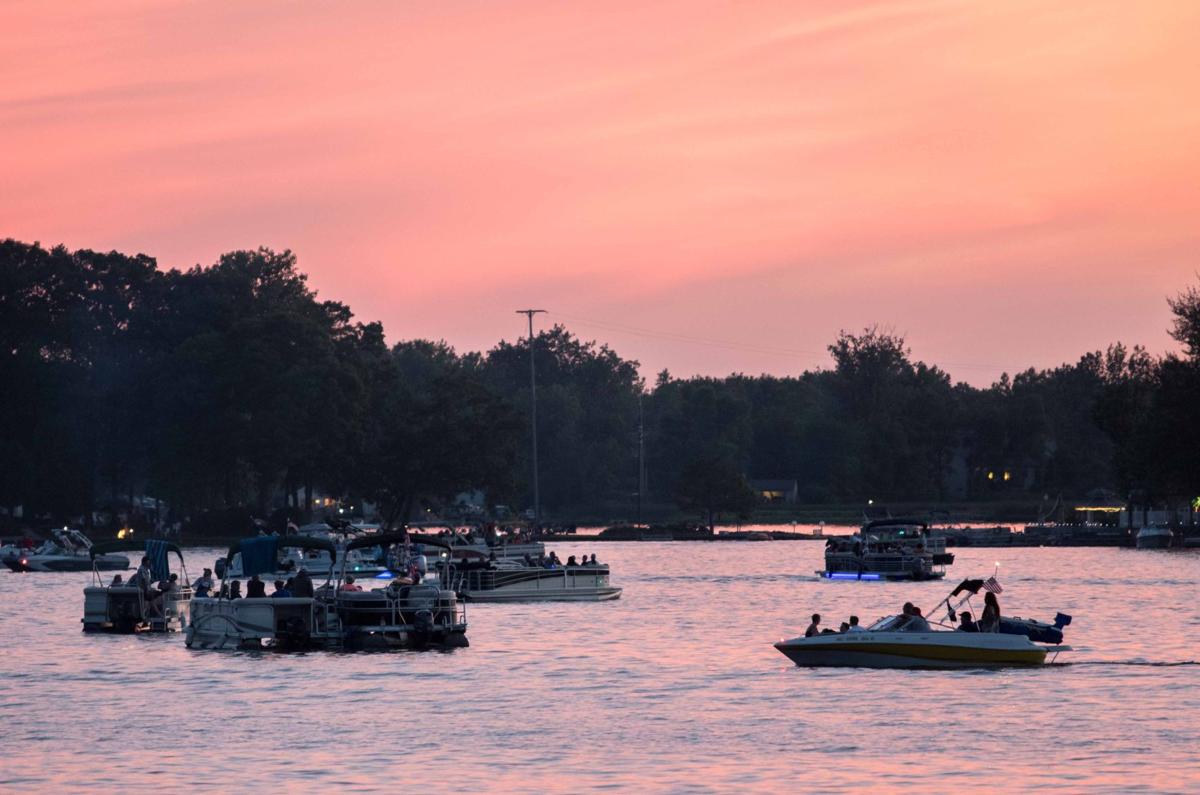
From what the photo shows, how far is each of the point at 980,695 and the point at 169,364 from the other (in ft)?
466

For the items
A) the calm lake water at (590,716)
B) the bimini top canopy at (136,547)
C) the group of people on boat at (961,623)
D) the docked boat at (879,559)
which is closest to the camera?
the calm lake water at (590,716)

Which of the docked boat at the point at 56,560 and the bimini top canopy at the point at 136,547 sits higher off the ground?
the bimini top canopy at the point at 136,547

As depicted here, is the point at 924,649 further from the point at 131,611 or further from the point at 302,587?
the point at 131,611

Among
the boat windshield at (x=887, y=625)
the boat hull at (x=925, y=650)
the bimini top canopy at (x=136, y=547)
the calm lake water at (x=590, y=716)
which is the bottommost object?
the calm lake water at (x=590, y=716)

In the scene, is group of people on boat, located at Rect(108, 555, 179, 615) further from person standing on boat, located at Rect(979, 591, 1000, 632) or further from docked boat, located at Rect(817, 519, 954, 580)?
docked boat, located at Rect(817, 519, 954, 580)

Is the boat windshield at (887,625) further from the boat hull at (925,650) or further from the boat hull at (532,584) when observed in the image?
the boat hull at (532,584)

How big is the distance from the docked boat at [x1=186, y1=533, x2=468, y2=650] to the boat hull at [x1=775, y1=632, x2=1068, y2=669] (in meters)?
13.9

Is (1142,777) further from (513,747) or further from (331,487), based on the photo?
(331,487)

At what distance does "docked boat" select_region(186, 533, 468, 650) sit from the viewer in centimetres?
6444

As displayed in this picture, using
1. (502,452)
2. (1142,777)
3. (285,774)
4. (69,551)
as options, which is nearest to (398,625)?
(285,774)

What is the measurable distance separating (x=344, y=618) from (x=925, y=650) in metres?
20.4

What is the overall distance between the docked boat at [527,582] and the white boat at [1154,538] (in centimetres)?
9650

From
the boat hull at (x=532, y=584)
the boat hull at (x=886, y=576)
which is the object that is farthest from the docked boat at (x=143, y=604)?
the boat hull at (x=886, y=576)

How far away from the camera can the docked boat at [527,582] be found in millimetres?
96938
